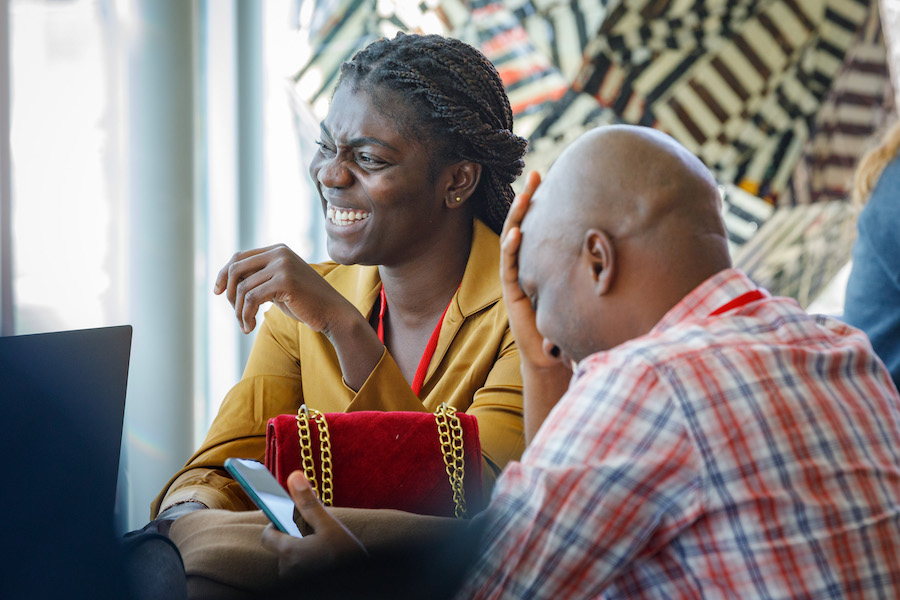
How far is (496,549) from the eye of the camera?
2.46ft

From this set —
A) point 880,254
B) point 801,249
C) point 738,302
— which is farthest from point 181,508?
point 801,249

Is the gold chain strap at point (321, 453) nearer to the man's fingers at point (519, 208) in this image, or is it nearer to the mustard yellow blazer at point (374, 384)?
the mustard yellow blazer at point (374, 384)

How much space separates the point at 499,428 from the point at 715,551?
0.57 meters

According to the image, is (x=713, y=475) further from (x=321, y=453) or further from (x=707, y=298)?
(x=321, y=453)

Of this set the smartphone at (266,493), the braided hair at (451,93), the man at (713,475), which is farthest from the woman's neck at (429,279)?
the man at (713,475)

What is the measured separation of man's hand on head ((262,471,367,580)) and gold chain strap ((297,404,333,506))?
0.25 metres

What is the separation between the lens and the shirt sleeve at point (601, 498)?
718 mm

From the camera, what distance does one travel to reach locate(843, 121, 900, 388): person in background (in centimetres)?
165

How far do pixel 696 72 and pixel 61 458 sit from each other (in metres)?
2.34

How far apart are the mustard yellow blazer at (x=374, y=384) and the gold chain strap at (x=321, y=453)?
0.15m

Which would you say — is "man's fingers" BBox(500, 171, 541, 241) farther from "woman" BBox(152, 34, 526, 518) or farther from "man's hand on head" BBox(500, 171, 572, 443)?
"woman" BBox(152, 34, 526, 518)

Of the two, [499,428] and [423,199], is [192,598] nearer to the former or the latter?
[499,428]

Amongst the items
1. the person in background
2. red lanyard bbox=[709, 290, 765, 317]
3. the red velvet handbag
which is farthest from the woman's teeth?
the person in background

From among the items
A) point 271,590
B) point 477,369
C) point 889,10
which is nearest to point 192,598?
point 271,590
